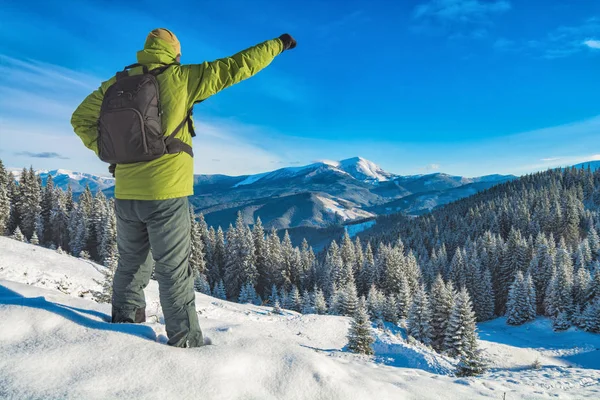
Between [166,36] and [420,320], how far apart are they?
35045 mm

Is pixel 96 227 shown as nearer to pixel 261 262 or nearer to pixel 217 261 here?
pixel 217 261

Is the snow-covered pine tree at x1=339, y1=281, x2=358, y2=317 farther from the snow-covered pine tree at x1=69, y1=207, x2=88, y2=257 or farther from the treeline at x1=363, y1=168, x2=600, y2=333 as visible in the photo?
the snow-covered pine tree at x1=69, y1=207, x2=88, y2=257

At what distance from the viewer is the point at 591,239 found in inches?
2670

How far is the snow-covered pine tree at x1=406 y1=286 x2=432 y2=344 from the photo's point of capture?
3206 cm

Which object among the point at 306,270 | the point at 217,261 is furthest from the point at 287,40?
the point at 217,261

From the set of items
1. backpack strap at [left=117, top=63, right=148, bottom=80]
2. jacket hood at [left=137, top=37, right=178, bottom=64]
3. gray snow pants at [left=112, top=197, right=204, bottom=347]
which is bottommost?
gray snow pants at [left=112, top=197, right=204, bottom=347]

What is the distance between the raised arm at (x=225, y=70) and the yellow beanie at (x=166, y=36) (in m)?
0.38

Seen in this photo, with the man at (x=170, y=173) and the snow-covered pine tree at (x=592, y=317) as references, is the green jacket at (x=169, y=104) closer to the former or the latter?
the man at (x=170, y=173)

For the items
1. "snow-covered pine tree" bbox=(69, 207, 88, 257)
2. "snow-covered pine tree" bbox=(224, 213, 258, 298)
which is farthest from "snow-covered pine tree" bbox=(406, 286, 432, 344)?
"snow-covered pine tree" bbox=(69, 207, 88, 257)

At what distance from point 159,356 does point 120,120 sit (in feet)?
8.22

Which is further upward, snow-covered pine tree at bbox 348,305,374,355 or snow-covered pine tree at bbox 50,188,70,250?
snow-covered pine tree at bbox 50,188,70,250

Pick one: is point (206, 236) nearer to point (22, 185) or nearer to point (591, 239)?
point (22, 185)

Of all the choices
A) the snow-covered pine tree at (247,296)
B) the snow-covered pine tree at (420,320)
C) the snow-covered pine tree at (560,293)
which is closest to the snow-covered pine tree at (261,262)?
the snow-covered pine tree at (247,296)

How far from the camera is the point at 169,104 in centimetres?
352
